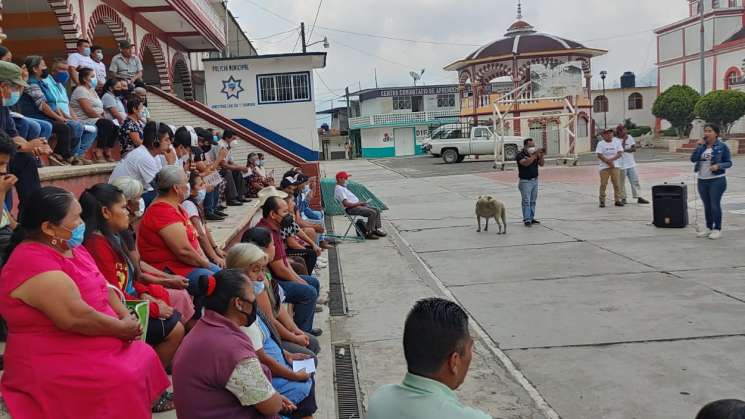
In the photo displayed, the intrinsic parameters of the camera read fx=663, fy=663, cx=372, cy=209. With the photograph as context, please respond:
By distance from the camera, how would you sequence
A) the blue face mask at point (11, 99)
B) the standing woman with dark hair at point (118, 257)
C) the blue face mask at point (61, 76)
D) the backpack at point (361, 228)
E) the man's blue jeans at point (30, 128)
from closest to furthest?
the standing woman with dark hair at point (118, 257) → the blue face mask at point (11, 99) → the man's blue jeans at point (30, 128) → the blue face mask at point (61, 76) → the backpack at point (361, 228)

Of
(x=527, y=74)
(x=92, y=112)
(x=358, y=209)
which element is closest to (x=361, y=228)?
(x=358, y=209)

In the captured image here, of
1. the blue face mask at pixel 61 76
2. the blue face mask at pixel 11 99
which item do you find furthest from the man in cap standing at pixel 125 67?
the blue face mask at pixel 11 99

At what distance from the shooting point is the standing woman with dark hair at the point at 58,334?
9.38 ft

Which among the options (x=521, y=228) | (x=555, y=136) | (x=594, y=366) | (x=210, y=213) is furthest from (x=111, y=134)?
(x=555, y=136)

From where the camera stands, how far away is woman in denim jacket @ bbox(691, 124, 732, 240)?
9.75 m

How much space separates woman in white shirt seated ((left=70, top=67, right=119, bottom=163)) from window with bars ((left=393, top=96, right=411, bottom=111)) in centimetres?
5427

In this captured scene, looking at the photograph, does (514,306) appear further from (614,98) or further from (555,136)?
(614,98)

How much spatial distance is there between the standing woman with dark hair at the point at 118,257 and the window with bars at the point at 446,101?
59924mm

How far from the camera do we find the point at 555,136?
147ft

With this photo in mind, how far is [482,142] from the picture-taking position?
1473 inches

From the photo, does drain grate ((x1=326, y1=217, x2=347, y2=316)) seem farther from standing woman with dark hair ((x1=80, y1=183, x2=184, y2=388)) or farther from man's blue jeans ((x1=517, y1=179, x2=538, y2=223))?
man's blue jeans ((x1=517, y1=179, x2=538, y2=223))

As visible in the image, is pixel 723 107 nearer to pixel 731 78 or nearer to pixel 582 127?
pixel 731 78

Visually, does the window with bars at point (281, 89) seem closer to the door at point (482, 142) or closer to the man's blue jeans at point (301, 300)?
the man's blue jeans at point (301, 300)

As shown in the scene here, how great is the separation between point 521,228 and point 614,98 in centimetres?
4874
